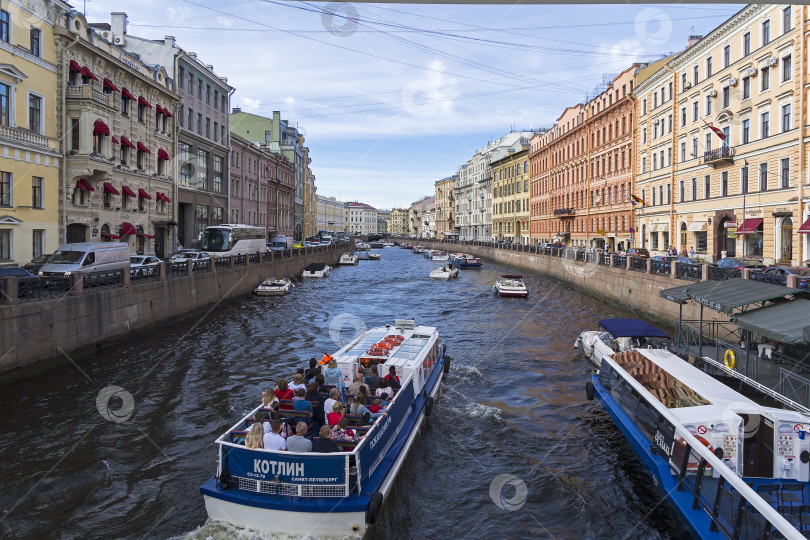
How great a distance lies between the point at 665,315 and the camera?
26.2m

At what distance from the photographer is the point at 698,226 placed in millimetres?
39281

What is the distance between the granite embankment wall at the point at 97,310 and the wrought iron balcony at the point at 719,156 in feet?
106

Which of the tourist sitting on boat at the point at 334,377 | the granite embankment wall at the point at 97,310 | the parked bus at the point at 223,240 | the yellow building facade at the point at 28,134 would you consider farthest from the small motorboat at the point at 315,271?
the tourist sitting on boat at the point at 334,377

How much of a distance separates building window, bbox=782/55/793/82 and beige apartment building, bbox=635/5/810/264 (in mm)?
53

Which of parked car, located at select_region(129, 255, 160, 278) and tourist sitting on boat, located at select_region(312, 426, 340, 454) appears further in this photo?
parked car, located at select_region(129, 255, 160, 278)

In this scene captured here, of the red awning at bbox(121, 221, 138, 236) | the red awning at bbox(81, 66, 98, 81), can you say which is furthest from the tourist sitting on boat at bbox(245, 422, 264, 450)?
the red awning at bbox(121, 221, 138, 236)

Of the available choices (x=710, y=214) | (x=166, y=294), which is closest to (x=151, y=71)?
(x=166, y=294)

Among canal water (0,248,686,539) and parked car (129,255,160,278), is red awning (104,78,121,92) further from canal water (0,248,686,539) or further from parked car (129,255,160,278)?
canal water (0,248,686,539)

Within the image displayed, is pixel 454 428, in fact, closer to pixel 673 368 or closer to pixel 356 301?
pixel 673 368

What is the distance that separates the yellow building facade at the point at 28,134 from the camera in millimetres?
23656

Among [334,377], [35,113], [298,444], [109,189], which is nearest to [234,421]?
[334,377]

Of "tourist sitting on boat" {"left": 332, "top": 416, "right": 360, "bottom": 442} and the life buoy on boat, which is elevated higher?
the life buoy on boat

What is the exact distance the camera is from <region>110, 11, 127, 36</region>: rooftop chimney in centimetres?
4203

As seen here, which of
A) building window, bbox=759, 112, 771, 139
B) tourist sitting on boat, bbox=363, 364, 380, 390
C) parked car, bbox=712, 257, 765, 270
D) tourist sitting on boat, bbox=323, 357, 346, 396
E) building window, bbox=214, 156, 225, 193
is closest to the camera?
tourist sitting on boat, bbox=363, 364, 380, 390
